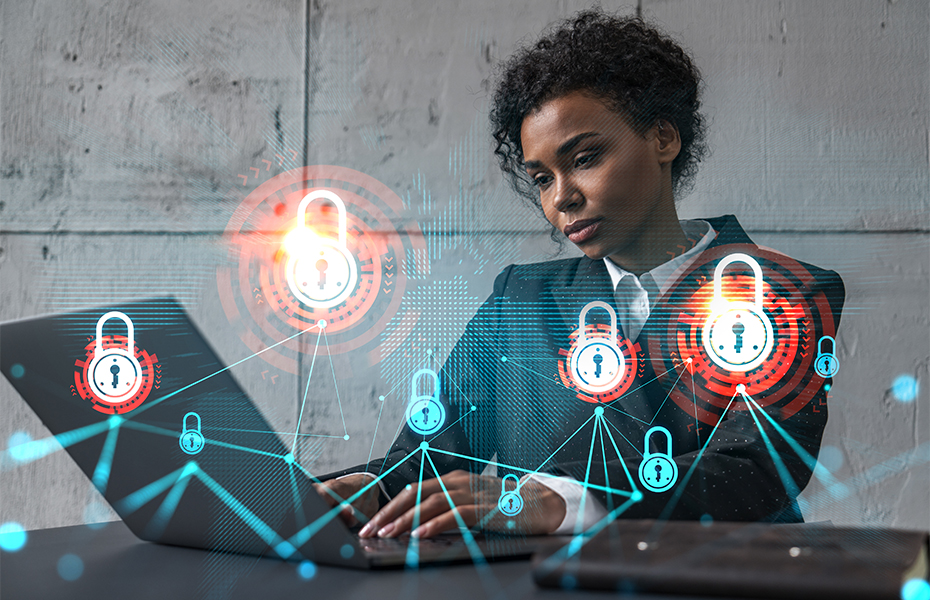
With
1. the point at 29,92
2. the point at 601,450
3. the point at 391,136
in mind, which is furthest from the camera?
the point at 29,92

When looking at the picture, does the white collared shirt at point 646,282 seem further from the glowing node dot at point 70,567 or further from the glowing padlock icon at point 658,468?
the glowing node dot at point 70,567

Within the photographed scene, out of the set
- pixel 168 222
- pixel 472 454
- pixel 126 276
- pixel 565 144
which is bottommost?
pixel 472 454

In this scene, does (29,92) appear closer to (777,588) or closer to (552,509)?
(552,509)

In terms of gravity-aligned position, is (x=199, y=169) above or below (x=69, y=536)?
above

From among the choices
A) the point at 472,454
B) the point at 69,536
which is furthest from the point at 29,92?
the point at 472,454

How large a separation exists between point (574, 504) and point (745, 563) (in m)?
0.30

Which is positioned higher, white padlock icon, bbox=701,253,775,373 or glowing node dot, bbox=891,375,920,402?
white padlock icon, bbox=701,253,775,373

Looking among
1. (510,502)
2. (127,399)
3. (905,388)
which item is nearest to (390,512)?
(510,502)

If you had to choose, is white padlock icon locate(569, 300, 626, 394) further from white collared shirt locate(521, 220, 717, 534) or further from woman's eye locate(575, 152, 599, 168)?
woman's eye locate(575, 152, 599, 168)

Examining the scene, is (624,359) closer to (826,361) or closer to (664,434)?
(664,434)

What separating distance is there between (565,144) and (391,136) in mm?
381

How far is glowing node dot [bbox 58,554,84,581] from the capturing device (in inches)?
16.9

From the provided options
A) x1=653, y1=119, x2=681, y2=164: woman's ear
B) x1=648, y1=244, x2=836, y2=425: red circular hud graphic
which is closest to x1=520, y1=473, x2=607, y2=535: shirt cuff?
x1=648, y1=244, x2=836, y2=425: red circular hud graphic

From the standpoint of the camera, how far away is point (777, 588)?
1.13 ft
